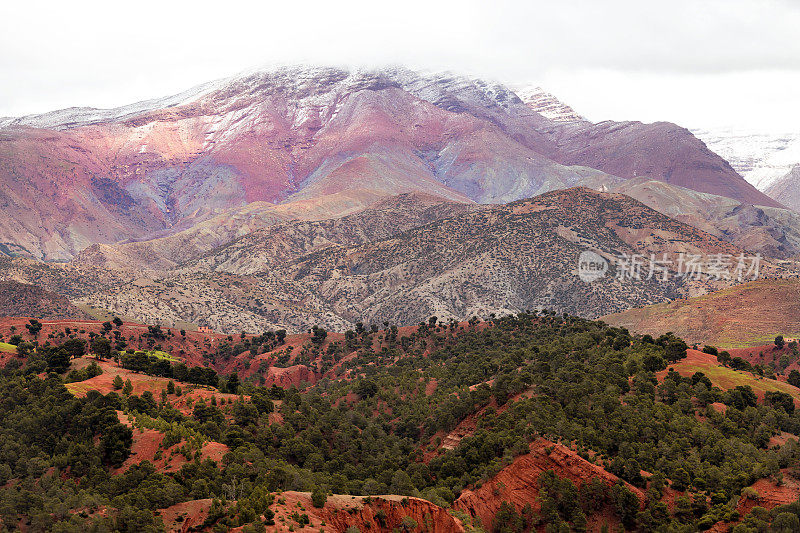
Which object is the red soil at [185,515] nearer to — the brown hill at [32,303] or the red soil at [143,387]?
the red soil at [143,387]

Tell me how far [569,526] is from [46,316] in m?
149

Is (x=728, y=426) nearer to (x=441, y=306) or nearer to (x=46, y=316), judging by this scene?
(x=441, y=306)

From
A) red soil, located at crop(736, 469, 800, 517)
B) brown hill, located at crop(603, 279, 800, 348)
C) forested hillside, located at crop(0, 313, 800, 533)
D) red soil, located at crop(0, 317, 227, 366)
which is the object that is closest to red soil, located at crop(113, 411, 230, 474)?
forested hillside, located at crop(0, 313, 800, 533)

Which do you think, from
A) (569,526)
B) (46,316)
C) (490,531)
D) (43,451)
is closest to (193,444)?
(43,451)

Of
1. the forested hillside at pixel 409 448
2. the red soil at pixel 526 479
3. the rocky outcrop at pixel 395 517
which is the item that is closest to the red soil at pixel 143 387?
A: the forested hillside at pixel 409 448

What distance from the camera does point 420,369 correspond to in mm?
123438

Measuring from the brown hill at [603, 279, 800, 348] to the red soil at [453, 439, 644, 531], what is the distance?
8269cm

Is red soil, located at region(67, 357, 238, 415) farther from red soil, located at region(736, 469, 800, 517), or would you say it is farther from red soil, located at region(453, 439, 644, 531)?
red soil, located at region(736, 469, 800, 517)

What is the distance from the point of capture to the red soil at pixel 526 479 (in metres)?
63.6

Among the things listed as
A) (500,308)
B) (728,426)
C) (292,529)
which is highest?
(292,529)

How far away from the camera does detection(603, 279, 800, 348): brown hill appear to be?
139625 mm

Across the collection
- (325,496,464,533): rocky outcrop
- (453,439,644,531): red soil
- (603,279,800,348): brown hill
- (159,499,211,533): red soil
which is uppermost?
(159,499,211,533): red soil

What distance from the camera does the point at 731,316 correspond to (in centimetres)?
14862

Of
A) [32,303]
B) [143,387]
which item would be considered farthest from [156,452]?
[32,303]
